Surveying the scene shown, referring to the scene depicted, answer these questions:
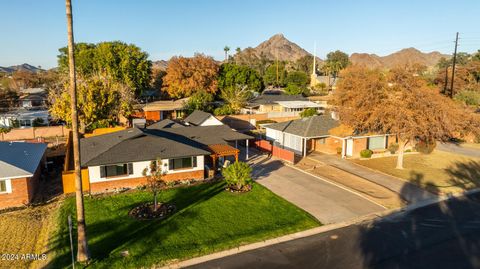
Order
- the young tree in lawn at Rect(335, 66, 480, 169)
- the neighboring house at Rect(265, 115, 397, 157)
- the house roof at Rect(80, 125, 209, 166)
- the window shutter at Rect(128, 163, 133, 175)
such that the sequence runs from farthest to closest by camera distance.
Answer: the neighboring house at Rect(265, 115, 397, 157) < the young tree in lawn at Rect(335, 66, 480, 169) < the window shutter at Rect(128, 163, 133, 175) < the house roof at Rect(80, 125, 209, 166)

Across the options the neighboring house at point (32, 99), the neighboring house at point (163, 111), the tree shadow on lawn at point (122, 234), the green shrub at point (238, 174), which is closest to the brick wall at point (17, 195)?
the tree shadow on lawn at point (122, 234)

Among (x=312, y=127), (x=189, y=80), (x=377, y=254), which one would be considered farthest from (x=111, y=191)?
(x=189, y=80)

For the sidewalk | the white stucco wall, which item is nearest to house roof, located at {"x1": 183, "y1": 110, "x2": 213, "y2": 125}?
the sidewalk

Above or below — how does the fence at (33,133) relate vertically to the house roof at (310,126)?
below

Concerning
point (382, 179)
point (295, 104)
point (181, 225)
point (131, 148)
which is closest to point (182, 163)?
point (131, 148)

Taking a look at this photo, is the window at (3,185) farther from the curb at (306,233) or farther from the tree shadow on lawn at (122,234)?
the curb at (306,233)

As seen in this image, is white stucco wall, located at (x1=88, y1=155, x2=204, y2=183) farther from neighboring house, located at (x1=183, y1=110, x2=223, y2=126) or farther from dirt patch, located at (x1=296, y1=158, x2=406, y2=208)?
neighboring house, located at (x1=183, y1=110, x2=223, y2=126)
